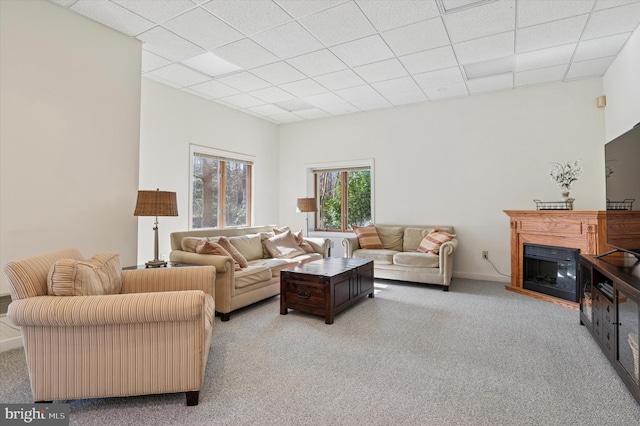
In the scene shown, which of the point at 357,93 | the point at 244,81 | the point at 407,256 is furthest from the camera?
the point at 357,93

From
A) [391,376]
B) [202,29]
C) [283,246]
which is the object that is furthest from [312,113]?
[391,376]

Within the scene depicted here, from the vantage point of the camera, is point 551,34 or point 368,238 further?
point 368,238

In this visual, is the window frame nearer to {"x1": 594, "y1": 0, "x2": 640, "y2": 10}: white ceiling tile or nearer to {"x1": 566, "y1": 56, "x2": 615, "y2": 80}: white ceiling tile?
{"x1": 566, "y1": 56, "x2": 615, "y2": 80}: white ceiling tile

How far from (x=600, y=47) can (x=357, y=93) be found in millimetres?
2897

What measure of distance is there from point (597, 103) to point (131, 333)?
5766 mm

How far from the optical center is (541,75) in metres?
4.32

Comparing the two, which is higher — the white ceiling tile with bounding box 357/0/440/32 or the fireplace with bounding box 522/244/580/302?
the white ceiling tile with bounding box 357/0/440/32

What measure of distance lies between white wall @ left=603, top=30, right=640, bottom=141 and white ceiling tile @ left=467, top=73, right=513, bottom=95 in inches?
42.6

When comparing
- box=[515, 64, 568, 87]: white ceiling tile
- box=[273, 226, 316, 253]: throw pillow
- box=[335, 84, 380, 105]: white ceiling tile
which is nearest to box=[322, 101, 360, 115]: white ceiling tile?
box=[335, 84, 380, 105]: white ceiling tile

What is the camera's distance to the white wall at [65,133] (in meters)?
2.66

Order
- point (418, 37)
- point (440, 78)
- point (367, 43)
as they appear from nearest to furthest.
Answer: point (418, 37) → point (367, 43) → point (440, 78)

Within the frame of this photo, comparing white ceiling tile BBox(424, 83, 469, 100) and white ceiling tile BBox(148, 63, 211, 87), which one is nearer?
white ceiling tile BBox(148, 63, 211, 87)

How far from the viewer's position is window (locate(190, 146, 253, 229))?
5160mm

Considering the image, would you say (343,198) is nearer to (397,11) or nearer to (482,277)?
(482,277)
